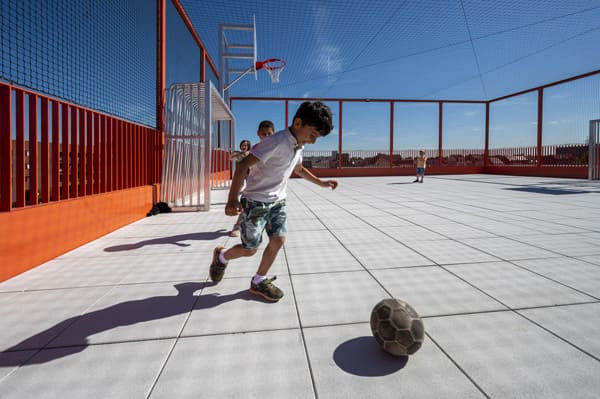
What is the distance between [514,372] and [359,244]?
215 centimetres

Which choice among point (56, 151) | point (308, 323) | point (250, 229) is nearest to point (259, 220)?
point (250, 229)

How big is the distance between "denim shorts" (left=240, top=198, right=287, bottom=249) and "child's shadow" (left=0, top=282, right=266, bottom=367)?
0.41m

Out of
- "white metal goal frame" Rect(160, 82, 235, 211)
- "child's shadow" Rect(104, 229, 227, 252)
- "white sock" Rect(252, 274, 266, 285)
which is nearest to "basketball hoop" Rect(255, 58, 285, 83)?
"white metal goal frame" Rect(160, 82, 235, 211)

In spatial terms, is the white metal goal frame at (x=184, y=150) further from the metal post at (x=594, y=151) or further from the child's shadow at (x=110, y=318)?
the metal post at (x=594, y=151)

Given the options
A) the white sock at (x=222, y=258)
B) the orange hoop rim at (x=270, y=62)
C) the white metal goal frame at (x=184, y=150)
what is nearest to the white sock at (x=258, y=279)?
the white sock at (x=222, y=258)

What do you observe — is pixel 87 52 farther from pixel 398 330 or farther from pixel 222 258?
pixel 398 330

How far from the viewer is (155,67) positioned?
234 inches

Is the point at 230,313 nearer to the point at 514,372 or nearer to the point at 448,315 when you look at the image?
the point at 448,315

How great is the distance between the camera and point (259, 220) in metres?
2.05

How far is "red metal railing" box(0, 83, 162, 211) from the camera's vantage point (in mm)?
2531

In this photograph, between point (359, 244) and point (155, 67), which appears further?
point (155, 67)

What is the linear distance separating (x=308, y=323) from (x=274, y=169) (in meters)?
0.94

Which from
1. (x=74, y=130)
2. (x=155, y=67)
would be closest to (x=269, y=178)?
(x=74, y=130)

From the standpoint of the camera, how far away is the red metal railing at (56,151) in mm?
2531
